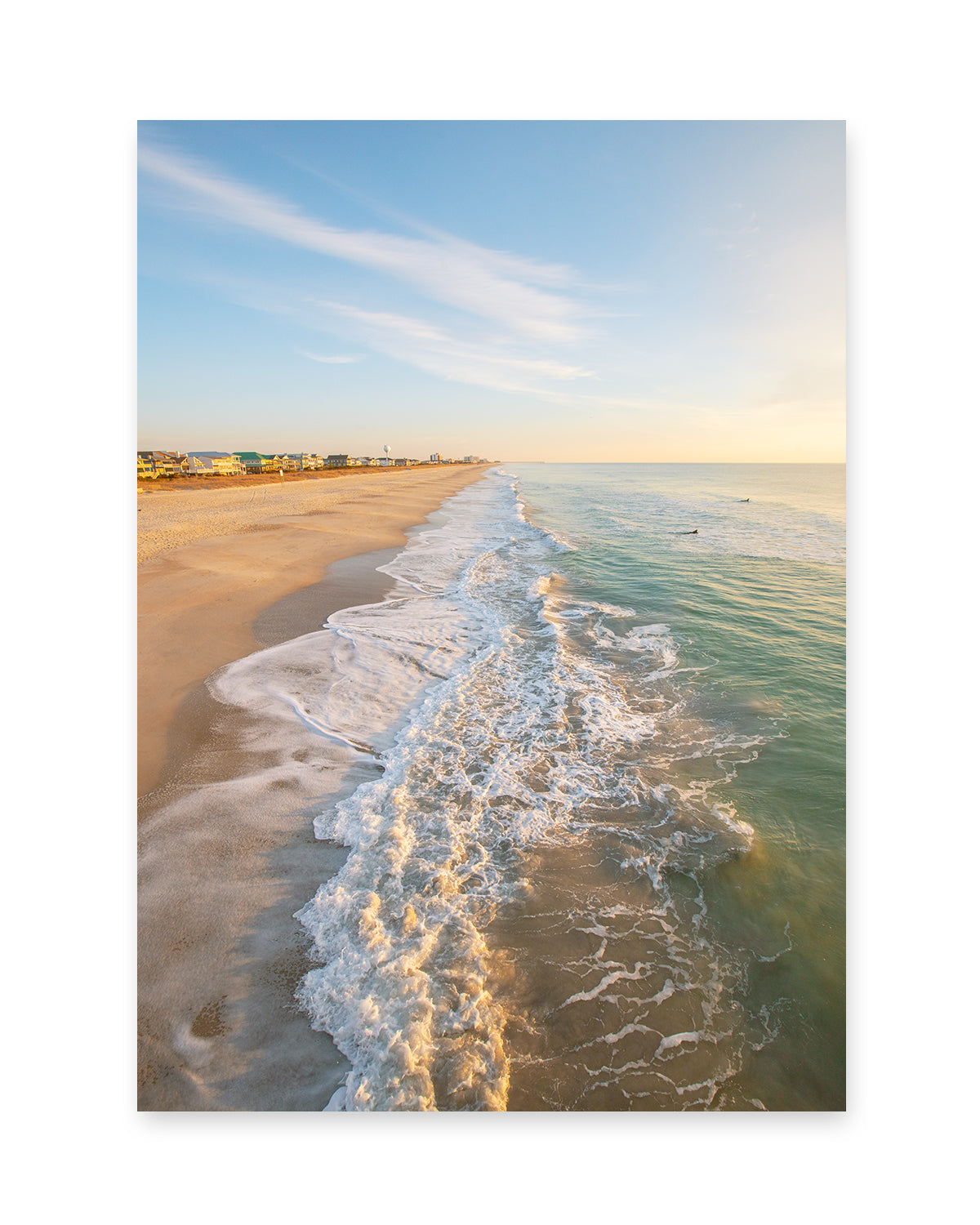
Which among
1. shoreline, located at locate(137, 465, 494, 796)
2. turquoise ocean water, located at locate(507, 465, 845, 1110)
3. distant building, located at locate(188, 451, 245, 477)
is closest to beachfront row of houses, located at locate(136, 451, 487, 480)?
distant building, located at locate(188, 451, 245, 477)

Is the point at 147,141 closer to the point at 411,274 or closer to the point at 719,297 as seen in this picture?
the point at 411,274

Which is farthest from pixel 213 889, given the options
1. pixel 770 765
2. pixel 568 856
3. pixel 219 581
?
pixel 219 581

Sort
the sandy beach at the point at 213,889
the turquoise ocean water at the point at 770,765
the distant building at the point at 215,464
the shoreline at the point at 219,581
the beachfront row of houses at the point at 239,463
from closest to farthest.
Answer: the sandy beach at the point at 213,889
the turquoise ocean water at the point at 770,765
the shoreline at the point at 219,581
the beachfront row of houses at the point at 239,463
the distant building at the point at 215,464

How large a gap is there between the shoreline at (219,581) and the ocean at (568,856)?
67cm

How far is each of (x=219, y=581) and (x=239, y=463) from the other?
55.3m

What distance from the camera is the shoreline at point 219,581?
601 centimetres

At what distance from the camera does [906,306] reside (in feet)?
11.1

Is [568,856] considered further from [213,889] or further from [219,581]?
[219,581]

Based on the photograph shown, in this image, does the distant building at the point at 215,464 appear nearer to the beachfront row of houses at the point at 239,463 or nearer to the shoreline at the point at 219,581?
the beachfront row of houses at the point at 239,463

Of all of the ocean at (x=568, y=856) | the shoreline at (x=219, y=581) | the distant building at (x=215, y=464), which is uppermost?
the distant building at (x=215, y=464)

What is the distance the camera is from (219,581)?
10133mm

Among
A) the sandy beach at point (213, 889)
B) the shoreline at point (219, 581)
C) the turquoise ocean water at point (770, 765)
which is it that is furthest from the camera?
the shoreline at point (219, 581)

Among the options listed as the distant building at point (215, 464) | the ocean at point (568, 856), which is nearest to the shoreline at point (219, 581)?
the ocean at point (568, 856)

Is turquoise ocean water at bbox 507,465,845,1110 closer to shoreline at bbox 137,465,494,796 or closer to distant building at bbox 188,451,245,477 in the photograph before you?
shoreline at bbox 137,465,494,796
